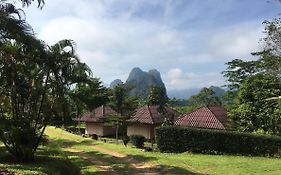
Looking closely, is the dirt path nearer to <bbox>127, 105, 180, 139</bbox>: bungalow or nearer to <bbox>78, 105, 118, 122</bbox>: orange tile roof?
<bbox>127, 105, 180, 139</bbox>: bungalow

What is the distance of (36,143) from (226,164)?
30.5ft

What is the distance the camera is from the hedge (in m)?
25.3

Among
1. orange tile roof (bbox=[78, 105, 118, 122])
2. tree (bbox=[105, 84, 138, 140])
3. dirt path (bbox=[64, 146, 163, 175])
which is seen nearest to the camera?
dirt path (bbox=[64, 146, 163, 175])

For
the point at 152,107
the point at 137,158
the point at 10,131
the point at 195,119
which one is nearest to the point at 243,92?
the point at 195,119

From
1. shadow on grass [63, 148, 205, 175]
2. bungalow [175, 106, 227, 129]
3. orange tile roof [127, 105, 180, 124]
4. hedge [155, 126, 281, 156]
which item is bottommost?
shadow on grass [63, 148, 205, 175]

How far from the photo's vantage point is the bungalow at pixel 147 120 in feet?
131

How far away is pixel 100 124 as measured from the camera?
4675 cm

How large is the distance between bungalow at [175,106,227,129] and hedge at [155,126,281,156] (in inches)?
227

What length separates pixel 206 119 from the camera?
34.0 m

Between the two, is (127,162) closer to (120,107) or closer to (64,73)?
(64,73)

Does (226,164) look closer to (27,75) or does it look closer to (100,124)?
(27,75)

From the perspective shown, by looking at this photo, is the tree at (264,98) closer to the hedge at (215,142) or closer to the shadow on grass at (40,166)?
the hedge at (215,142)

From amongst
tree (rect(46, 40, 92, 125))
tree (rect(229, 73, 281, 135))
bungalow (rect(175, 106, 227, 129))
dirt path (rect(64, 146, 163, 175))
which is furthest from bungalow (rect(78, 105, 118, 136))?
tree (rect(46, 40, 92, 125))

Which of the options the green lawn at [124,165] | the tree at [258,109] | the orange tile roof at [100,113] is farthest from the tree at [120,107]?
the green lawn at [124,165]
